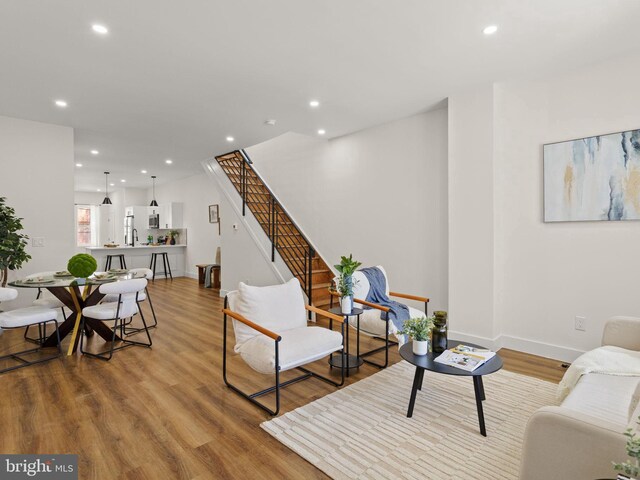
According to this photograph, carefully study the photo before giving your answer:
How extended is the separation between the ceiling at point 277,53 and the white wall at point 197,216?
14.3 feet

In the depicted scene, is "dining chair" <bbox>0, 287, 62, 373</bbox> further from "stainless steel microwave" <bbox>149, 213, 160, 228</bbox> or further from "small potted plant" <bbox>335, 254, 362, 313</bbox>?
"stainless steel microwave" <bbox>149, 213, 160, 228</bbox>

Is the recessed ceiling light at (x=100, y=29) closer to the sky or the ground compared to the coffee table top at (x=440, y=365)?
closer to the sky

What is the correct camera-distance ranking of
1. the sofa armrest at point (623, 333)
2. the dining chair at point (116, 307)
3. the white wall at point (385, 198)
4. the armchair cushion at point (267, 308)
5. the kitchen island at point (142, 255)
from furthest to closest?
the kitchen island at point (142, 255) < the white wall at point (385, 198) < the dining chair at point (116, 307) < the armchair cushion at point (267, 308) < the sofa armrest at point (623, 333)

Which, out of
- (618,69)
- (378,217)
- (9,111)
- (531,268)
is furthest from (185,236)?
(618,69)

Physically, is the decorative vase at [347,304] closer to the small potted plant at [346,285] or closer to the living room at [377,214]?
the small potted plant at [346,285]

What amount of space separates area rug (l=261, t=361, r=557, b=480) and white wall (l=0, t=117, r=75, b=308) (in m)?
4.38

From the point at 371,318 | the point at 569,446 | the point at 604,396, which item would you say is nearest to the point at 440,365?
the point at 604,396

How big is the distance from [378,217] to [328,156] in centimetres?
145

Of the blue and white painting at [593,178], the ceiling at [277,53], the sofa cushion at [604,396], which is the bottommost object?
the sofa cushion at [604,396]

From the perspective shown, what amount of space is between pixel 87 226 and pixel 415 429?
13.6m

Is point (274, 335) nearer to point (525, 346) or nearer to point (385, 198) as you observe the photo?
point (525, 346)

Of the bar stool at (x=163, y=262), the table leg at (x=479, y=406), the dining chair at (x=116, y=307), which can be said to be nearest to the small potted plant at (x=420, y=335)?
the table leg at (x=479, y=406)

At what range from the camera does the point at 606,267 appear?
320cm

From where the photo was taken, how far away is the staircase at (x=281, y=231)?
5527mm
